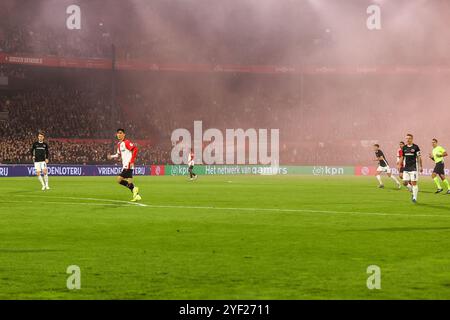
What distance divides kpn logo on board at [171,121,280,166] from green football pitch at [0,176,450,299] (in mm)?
40557

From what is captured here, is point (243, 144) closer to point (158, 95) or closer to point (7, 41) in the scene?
point (158, 95)

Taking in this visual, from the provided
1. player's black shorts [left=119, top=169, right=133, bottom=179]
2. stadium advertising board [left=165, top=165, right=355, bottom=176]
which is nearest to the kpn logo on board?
stadium advertising board [left=165, top=165, right=355, bottom=176]

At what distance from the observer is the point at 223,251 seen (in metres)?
11.0

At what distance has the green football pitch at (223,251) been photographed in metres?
7.86

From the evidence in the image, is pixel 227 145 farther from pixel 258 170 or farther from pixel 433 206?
pixel 433 206

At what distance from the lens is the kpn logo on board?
61.0 metres

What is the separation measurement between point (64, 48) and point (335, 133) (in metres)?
28.2

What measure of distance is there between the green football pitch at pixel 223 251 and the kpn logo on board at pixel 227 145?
40.6 meters

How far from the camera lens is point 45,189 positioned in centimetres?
2905

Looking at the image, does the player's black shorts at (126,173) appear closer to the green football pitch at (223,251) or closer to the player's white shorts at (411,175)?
the green football pitch at (223,251)

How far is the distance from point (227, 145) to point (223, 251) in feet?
171

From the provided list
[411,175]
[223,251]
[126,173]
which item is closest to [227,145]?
[411,175]

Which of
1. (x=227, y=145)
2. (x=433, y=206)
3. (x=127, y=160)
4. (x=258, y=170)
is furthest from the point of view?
(x=227, y=145)

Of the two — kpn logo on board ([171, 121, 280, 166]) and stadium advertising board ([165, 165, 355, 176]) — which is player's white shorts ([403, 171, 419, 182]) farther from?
kpn logo on board ([171, 121, 280, 166])
